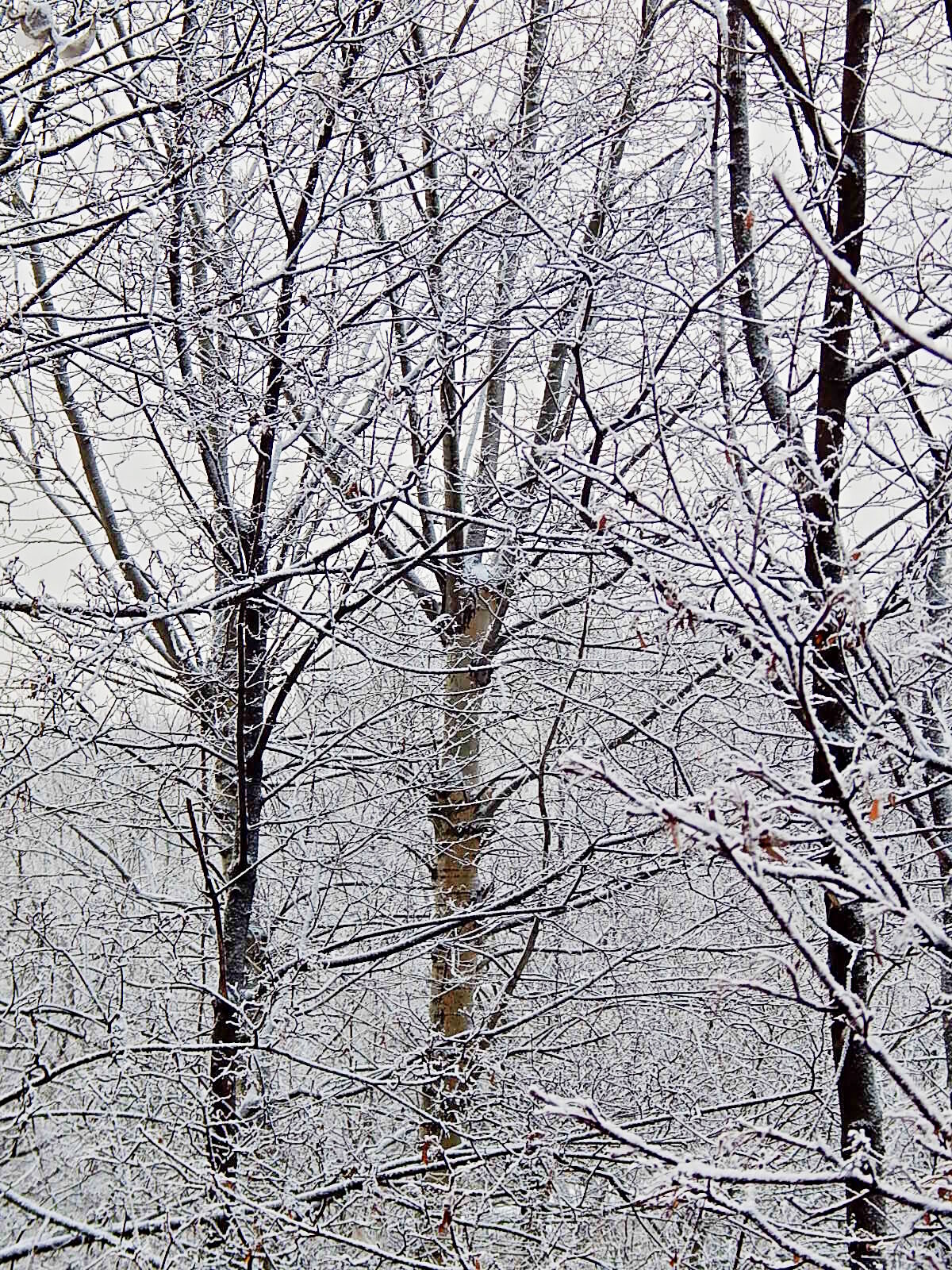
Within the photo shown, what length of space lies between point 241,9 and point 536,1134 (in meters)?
4.26

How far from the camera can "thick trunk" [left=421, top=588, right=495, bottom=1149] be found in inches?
210

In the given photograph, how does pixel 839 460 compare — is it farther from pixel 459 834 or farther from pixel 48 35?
pixel 459 834

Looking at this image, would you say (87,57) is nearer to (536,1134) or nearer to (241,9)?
(241,9)

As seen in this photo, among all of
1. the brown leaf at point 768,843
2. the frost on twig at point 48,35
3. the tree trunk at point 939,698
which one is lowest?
the brown leaf at point 768,843

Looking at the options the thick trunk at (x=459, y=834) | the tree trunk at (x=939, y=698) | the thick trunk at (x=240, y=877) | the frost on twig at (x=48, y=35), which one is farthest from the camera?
the thick trunk at (x=459, y=834)

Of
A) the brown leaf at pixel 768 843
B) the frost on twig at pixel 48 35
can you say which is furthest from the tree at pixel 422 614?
the brown leaf at pixel 768 843

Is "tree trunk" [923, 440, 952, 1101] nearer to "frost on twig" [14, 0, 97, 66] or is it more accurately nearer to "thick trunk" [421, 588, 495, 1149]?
"thick trunk" [421, 588, 495, 1149]

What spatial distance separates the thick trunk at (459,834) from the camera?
5324 mm

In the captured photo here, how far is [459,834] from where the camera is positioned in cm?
611

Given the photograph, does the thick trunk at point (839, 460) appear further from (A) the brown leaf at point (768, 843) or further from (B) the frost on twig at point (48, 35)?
(B) the frost on twig at point (48, 35)

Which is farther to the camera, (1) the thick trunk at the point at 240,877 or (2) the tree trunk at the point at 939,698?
(1) the thick trunk at the point at 240,877

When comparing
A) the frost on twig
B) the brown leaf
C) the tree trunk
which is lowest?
the brown leaf

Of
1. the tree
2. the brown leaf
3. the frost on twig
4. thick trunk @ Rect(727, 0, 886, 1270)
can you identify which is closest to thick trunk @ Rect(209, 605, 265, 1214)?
the tree

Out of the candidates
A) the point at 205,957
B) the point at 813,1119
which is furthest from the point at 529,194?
the point at 813,1119
